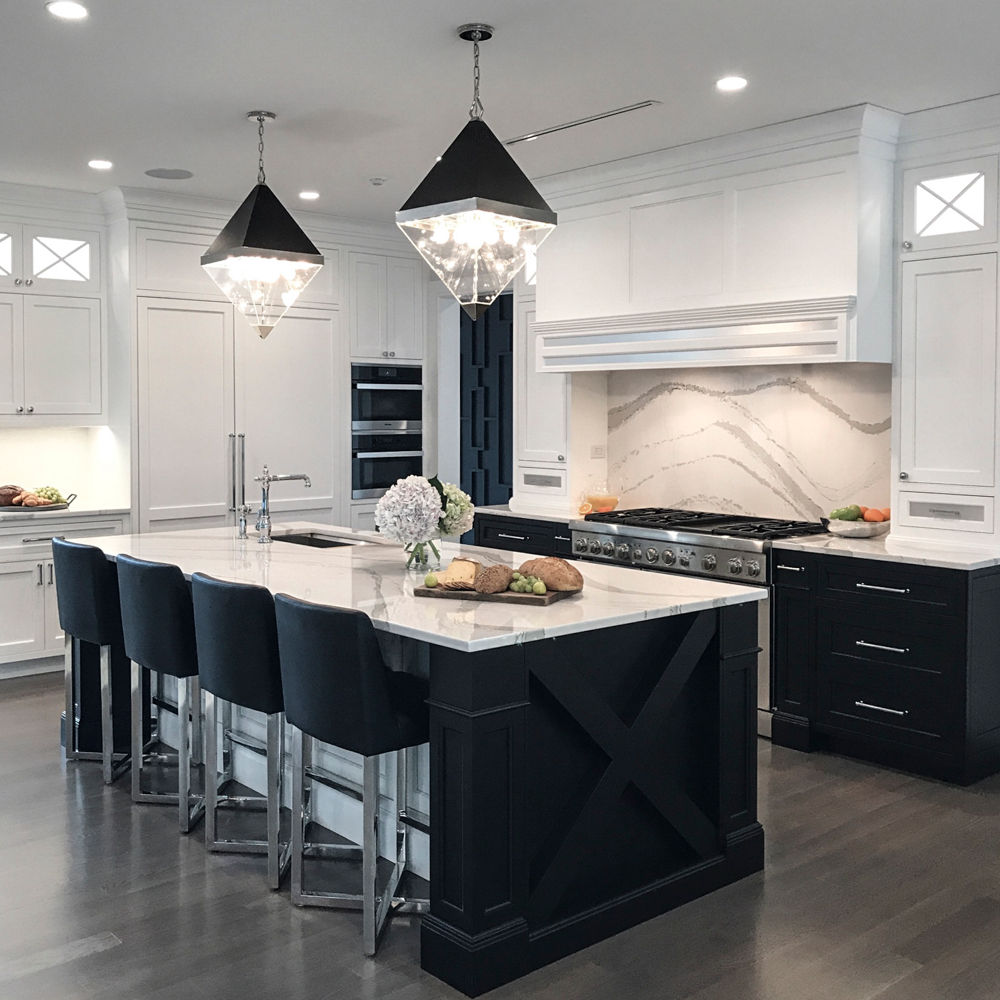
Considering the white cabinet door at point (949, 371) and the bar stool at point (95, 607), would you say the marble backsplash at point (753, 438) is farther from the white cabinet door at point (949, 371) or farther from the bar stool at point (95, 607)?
the bar stool at point (95, 607)

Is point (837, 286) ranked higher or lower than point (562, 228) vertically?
lower

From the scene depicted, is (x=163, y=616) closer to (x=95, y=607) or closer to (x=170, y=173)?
(x=95, y=607)

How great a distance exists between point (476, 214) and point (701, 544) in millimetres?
2216

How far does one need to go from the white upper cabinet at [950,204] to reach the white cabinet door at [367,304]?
3.72 m

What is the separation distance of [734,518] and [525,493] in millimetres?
1334

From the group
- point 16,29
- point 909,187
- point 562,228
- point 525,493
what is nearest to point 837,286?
point 909,187

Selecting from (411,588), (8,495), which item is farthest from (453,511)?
(8,495)

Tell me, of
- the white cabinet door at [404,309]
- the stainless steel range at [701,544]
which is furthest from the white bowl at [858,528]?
the white cabinet door at [404,309]

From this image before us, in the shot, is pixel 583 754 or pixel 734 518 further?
pixel 734 518

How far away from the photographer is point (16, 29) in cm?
366

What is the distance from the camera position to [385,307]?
7465 millimetres

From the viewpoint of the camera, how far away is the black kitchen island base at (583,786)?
2.81 metres

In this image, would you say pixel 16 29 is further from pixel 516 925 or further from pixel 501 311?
pixel 501 311

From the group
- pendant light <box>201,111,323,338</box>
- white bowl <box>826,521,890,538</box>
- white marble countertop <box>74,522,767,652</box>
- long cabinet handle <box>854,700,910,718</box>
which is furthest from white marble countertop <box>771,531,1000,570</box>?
pendant light <box>201,111,323,338</box>
